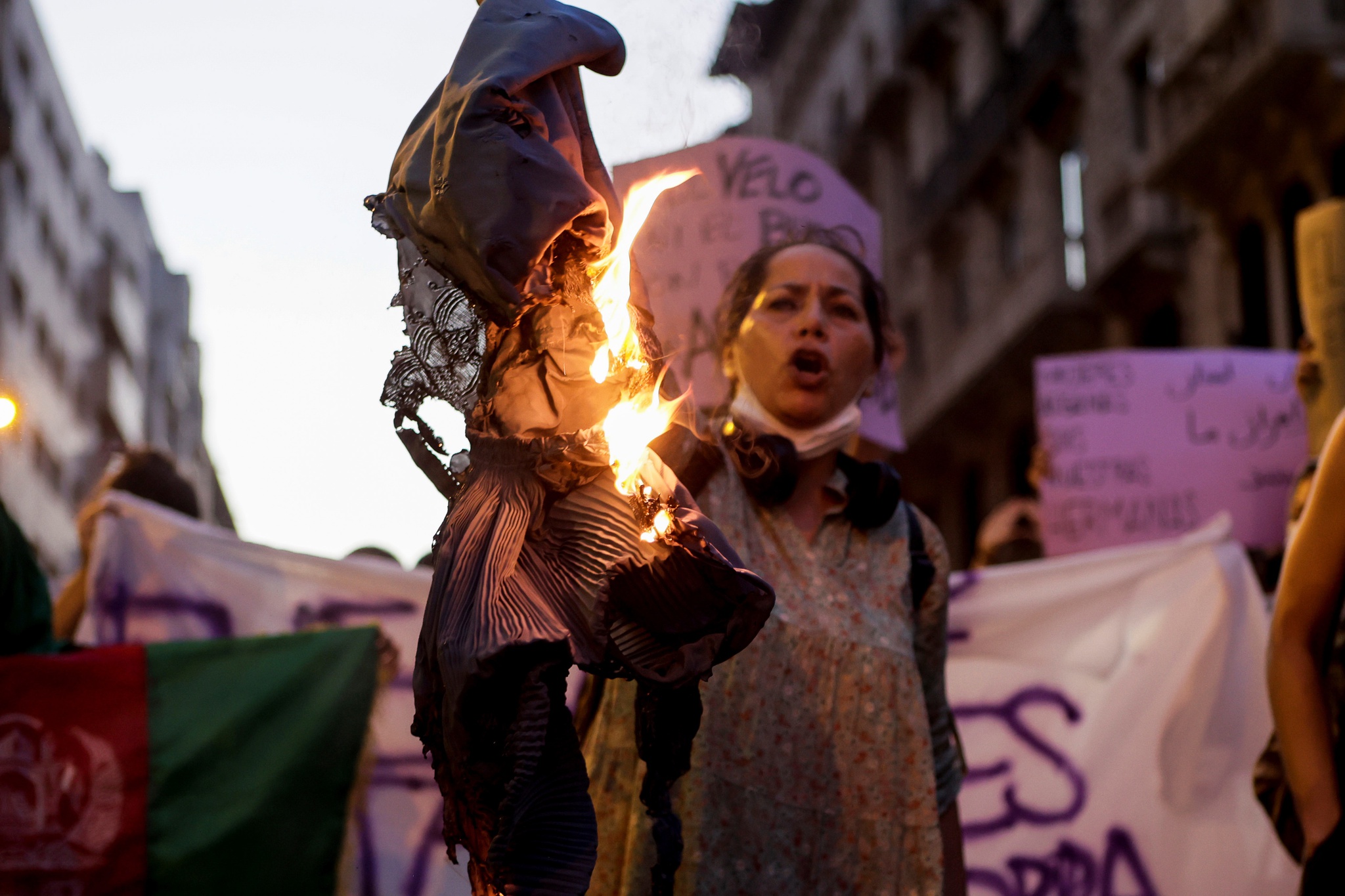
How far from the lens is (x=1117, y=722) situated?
16.8ft

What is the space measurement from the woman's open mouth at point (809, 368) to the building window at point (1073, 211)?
18.9 metres

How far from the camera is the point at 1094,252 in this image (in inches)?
818

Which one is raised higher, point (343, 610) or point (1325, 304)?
point (1325, 304)

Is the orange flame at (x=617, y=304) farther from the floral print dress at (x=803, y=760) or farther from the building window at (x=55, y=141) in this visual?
the building window at (x=55, y=141)

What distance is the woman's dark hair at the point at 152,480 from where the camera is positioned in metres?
5.54

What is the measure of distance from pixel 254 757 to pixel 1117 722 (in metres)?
2.48

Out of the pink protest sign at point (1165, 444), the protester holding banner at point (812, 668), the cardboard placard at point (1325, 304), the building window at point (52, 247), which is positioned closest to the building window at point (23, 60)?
the building window at point (52, 247)

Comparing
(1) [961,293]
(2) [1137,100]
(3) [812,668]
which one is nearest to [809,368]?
(3) [812,668]

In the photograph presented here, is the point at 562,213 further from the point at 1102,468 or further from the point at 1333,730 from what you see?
the point at 1102,468

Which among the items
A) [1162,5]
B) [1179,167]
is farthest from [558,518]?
[1162,5]

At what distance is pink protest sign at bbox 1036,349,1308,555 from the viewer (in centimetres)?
650

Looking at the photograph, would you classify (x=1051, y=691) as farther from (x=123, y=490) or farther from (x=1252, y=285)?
(x=1252, y=285)

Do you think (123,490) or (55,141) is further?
(55,141)

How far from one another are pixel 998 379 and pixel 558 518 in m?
22.1
